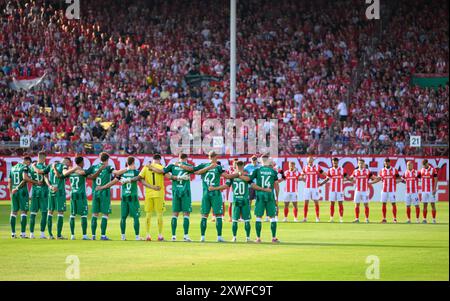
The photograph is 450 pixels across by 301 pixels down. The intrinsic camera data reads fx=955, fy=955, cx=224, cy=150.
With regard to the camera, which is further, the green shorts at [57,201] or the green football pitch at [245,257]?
the green shorts at [57,201]

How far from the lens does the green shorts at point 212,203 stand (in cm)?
2358

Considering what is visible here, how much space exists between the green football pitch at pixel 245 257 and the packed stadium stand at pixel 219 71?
16.6 meters

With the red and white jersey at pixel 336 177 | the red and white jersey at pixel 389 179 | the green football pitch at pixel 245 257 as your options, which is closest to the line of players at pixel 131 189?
the green football pitch at pixel 245 257

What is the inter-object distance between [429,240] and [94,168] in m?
8.87

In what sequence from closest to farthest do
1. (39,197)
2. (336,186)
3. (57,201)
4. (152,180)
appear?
(152,180) < (57,201) < (39,197) < (336,186)

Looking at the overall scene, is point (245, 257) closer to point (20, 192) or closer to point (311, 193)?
point (20, 192)

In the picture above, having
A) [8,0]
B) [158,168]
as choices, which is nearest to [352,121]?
[8,0]

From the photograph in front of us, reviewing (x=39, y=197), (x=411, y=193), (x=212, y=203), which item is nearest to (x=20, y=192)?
(x=39, y=197)

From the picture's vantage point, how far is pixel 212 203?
77.6 feet

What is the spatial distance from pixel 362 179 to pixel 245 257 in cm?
1332

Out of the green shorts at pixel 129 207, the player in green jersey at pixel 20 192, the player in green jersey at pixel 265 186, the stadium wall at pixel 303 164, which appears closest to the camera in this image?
the player in green jersey at pixel 265 186

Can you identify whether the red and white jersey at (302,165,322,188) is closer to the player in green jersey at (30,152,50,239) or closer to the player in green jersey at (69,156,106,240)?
the player in green jersey at (69,156,106,240)

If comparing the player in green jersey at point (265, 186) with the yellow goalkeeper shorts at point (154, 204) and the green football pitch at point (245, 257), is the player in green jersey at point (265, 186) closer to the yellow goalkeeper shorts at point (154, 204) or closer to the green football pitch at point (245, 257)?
the green football pitch at point (245, 257)

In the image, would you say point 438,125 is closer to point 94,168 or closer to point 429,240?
point 429,240
